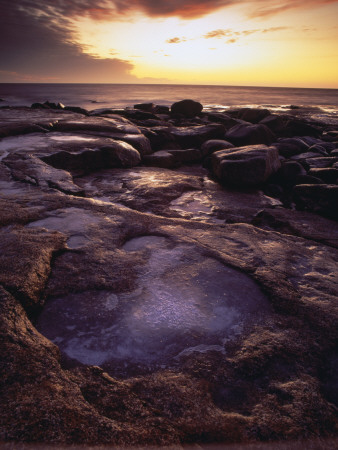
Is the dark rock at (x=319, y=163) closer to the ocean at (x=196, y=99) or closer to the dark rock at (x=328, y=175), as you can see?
the dark rock at (x=328, y=175)

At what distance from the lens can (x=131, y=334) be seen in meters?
1.20

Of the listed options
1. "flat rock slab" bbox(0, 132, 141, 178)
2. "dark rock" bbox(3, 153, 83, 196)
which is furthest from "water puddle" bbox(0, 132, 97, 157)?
"dark rock" bbox(3, 153, 83, 196)

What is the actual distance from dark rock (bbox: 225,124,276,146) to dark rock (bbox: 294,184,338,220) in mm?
3011

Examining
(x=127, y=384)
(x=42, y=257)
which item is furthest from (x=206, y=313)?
(x=42, y=257)

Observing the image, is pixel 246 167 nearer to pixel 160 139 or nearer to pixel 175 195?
pixel 175 195

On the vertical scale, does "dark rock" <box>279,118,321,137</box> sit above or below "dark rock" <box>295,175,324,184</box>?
above

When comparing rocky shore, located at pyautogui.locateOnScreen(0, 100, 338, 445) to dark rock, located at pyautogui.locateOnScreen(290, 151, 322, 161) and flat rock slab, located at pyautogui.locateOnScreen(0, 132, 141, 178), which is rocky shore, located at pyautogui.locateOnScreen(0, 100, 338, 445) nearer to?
flat rock slab, located at pyautogui.locateOnScreen(0, 132, 141, 178)

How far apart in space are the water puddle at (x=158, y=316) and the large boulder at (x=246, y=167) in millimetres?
2329

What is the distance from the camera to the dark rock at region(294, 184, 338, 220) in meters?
2.90

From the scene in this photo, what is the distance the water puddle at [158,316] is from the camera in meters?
1.14

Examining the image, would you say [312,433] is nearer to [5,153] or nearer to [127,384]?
[127,384]

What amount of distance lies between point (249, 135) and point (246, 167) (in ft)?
9.02

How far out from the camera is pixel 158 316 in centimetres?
128

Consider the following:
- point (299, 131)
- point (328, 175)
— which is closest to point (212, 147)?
point (328, 175)
